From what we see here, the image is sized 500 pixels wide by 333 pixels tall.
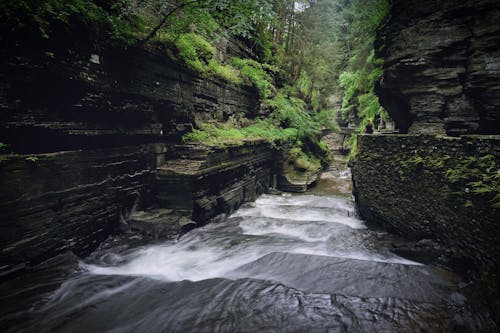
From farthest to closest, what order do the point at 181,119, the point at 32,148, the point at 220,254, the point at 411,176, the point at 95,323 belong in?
the point at 181,119, the point at 411,176, the point at 220,254, the point at 32,148, the point at 95,323

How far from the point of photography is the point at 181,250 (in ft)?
19.4

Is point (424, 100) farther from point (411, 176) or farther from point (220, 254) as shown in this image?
point (220, 254)

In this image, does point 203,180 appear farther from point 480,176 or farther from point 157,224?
point 480,176

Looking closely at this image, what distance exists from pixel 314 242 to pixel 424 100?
5115 millimetres

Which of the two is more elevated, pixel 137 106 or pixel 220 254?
pixel 137 106

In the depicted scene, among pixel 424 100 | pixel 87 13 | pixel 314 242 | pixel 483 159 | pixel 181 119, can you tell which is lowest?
pixel 314 242

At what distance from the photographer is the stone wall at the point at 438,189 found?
455cm

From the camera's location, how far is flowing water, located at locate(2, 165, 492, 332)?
3.50 m

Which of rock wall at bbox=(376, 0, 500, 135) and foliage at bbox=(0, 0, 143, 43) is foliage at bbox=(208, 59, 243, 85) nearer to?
foliage at bbox=(0, 0, 143, 43)

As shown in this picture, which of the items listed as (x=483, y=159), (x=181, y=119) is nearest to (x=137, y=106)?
(x=181, y=119)

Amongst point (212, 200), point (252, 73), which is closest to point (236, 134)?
point (212, 200)

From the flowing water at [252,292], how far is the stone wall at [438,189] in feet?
3.27

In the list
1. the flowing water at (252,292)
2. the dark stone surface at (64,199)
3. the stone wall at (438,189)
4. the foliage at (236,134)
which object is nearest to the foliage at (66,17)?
the dark stone surface at (64,199)

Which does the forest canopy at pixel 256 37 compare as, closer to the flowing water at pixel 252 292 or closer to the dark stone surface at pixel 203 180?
the dark stone surface at pixel 203 180
